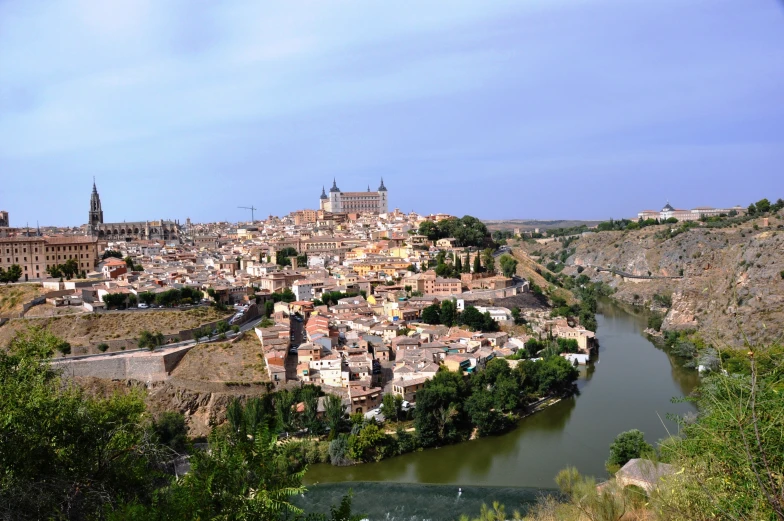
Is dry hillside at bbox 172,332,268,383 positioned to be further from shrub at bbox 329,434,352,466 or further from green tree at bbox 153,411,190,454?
shrub at bbox 329,434,352,466

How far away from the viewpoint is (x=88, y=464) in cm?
342

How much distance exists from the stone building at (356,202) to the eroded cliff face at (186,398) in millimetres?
25892

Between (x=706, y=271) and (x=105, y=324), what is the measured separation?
17888 mm

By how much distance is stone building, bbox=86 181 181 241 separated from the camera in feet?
87.6

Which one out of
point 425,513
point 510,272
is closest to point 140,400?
point 425,513

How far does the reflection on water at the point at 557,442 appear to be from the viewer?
7711 millimetres

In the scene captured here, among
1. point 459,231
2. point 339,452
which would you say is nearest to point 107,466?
point 339,452

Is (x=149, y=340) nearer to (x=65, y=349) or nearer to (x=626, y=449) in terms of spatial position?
(x=65, y=349)

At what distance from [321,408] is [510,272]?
390 inches

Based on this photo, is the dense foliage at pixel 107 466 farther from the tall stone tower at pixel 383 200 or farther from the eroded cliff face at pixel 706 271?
the tall stone tower at pixel 383 200

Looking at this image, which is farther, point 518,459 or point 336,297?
point 336,297

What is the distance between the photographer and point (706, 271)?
796 inches

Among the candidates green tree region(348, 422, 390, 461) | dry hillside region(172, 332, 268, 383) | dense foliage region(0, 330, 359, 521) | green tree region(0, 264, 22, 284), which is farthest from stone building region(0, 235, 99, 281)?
dense foliage region(0, 330, 359, 521)

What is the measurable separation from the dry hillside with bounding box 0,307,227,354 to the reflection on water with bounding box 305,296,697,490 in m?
5.07
